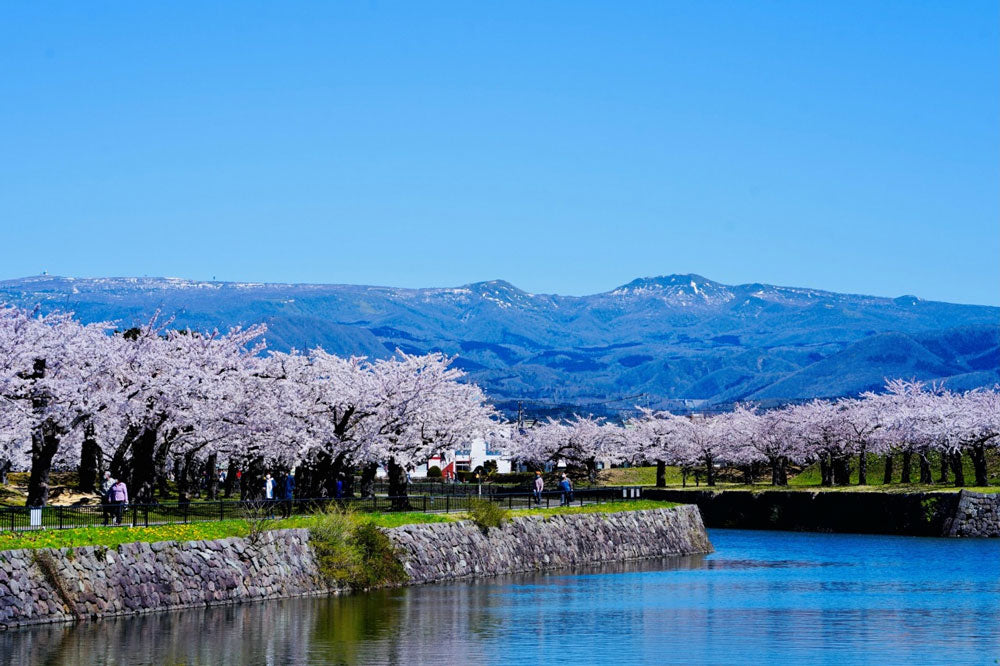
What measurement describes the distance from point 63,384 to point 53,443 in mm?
3978

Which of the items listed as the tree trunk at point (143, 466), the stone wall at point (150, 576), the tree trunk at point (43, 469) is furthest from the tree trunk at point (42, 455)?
the stone wall at point (150, 576)

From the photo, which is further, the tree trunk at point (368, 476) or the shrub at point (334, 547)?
the tree trunk at point (368, 476)

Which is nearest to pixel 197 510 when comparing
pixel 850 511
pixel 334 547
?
pixel 334 547

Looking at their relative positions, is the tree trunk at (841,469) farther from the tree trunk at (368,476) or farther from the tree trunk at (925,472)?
the tree trunk at (368,476)

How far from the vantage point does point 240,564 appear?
41594mm

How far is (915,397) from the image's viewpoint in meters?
112

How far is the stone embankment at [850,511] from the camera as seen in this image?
3187 inches

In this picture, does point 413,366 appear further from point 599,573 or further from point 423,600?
point 423,600

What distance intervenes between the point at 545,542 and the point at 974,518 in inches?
1382

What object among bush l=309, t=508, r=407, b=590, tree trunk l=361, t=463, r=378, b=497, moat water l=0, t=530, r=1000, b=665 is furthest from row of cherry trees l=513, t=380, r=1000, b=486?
bush l=309, t=508, r=407, b=590

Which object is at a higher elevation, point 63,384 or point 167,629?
point 63,384

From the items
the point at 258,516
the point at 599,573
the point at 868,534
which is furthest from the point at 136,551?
the point at 868,534

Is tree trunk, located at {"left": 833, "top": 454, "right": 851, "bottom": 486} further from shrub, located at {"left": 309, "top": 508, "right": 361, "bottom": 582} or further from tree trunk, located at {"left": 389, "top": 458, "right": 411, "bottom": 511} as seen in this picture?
shrub, located at {"left": 309, "top": 508, "right": 361, "bottom": 582}

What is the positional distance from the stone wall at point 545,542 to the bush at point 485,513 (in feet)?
0.94
